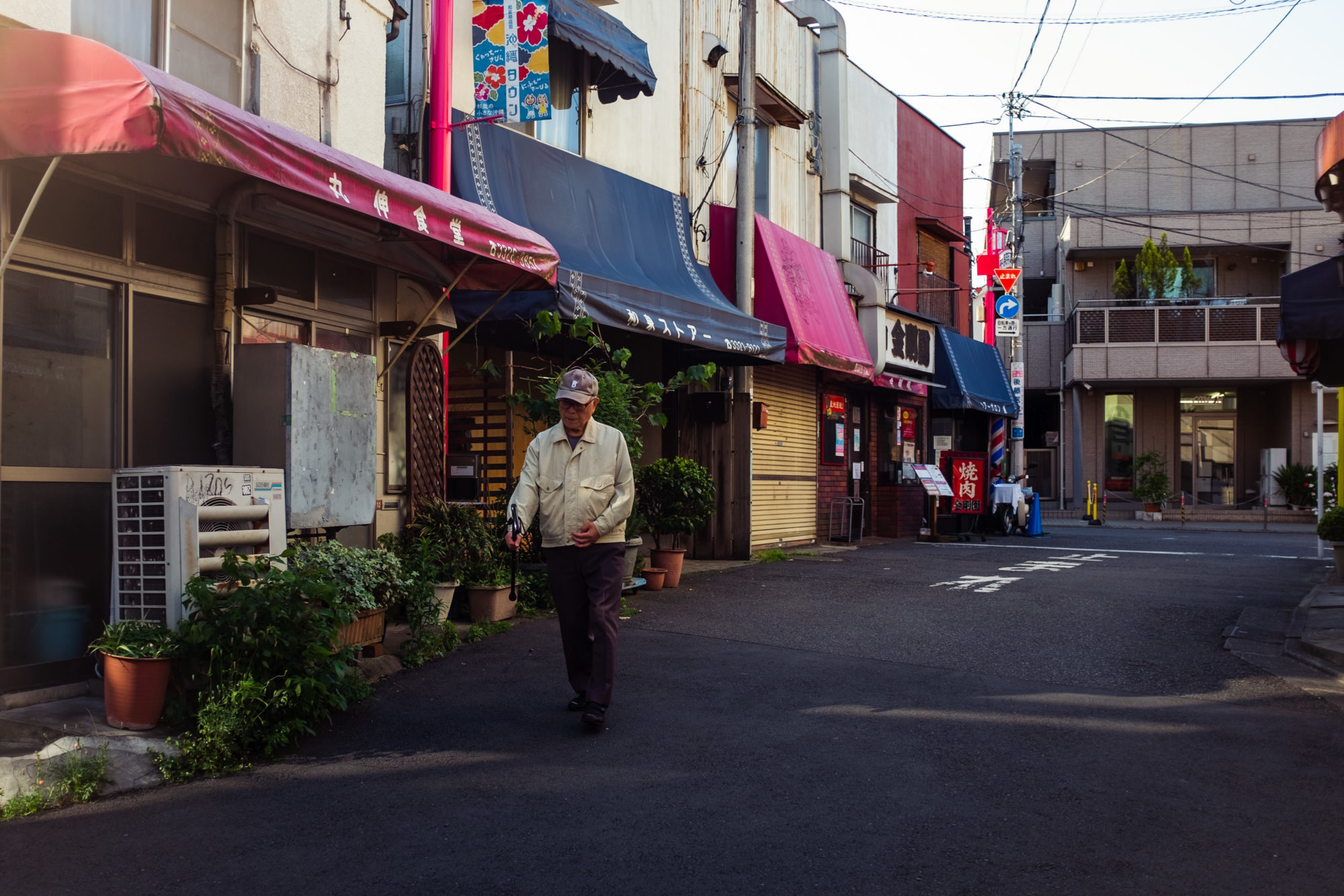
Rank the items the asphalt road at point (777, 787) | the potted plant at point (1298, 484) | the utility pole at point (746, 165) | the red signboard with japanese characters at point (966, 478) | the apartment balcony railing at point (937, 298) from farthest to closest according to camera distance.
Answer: the potted plant at point (1298, 484)
the apartment balcony railing at point (937, 298)
the red signboard with japanese characters at point (966, 478)
the utility pole at point (746, 165)
the asphalt road at point (777, 787)

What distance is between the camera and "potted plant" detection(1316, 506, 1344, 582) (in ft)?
41.8

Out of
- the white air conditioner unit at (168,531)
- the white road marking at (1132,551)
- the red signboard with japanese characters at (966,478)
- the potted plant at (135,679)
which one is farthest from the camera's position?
the red signboard with japanese characters at (966,478)

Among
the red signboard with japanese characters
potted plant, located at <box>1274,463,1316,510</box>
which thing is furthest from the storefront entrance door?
the red signboard with japanese characters

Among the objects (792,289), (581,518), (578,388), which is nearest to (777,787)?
(581,518)

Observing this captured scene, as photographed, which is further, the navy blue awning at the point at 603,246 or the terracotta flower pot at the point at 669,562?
the terracotta flower pot at the point at 669,562

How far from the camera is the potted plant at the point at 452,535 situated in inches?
357

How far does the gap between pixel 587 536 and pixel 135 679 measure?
237 centimetres

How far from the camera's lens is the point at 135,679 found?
5453 mm

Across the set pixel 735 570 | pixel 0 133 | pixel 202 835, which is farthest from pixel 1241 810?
pixel 735 570

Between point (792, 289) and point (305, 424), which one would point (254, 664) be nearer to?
point (305, 424)

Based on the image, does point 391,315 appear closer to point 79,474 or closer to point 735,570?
point 79,474

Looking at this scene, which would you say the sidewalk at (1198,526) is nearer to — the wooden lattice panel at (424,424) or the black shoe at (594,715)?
the wooden lattice panel at (424,424)

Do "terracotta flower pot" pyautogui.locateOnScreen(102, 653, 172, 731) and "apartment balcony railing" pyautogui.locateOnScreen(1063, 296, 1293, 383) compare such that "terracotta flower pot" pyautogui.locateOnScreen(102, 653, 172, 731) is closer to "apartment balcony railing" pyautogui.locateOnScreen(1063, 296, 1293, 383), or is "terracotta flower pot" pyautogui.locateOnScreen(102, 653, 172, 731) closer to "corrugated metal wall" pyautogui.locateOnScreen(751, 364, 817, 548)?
"corrugated metal wall" pyautogui.locateOnScreen(751, 364, 817, 548)

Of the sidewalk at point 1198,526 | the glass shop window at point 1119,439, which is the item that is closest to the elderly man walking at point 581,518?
the sidewalk at point 1198,526
